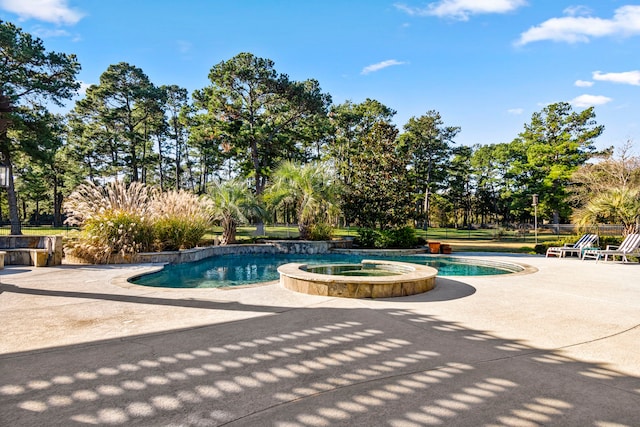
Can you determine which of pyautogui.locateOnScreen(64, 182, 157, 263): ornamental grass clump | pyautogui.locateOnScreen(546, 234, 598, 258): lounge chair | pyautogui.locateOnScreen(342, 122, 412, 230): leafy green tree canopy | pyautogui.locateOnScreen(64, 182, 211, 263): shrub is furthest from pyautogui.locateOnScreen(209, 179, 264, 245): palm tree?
pyautogui.locateOnScreen(546, 234, 598, 258): lounge chair

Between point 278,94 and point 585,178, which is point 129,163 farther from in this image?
point 585,178

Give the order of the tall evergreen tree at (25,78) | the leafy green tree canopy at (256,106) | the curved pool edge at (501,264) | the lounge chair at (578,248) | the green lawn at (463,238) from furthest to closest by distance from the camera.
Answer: the leafy green tree canopy at (256,106) < the tall evergreen tree at (25,78) < the green lawn at (463,238) < the lounge chair at (578,248) < the curved pool edge at (501,264)

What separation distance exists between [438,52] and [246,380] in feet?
44.0

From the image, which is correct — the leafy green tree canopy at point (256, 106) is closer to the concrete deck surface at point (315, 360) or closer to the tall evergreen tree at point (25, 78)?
the tall evergreen tree at point (25, 78)

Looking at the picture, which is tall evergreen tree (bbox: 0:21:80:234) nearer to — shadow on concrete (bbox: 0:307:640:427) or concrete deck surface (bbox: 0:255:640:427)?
concrete deck surface (bbox: 0:255:640:427)

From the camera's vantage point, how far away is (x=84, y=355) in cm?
296

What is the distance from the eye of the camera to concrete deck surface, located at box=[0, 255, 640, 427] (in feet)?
6.93

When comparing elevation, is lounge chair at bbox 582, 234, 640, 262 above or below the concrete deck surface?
above

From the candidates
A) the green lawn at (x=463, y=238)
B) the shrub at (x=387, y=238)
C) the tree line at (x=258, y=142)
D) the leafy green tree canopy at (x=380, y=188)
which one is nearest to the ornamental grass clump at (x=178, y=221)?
the green lawn at (x=463, y=238)

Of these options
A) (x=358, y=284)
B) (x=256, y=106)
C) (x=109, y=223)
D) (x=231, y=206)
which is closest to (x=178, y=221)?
(x=109, y=223)

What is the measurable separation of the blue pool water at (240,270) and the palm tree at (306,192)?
5.82 ft

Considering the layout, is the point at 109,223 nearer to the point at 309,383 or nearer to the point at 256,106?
the point at 309,383

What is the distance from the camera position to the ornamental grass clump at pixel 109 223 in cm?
916

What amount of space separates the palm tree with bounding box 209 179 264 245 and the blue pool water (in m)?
1.61
